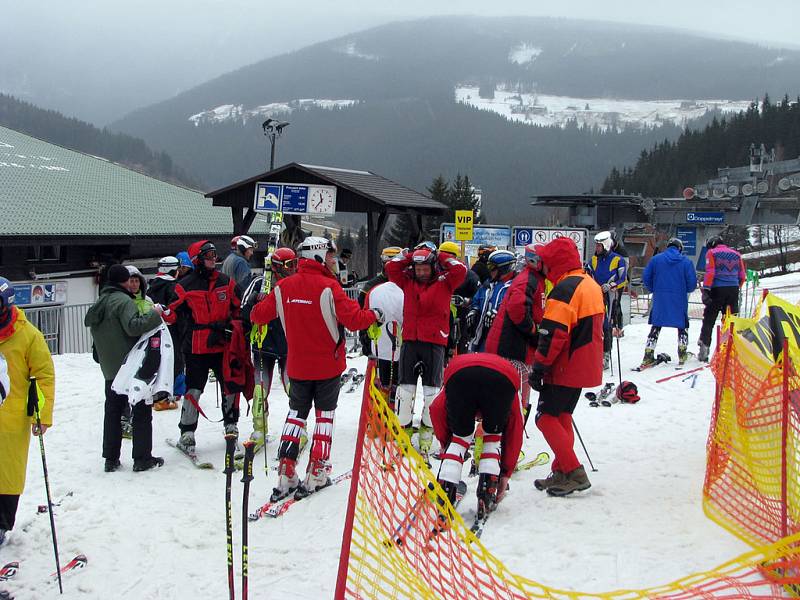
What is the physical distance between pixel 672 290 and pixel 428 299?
5358 millimetres

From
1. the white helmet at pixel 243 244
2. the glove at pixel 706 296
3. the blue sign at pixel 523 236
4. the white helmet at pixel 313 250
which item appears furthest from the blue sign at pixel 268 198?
the glove at pixel 706 296

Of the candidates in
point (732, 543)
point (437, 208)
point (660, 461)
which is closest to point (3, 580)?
point (732, 543)

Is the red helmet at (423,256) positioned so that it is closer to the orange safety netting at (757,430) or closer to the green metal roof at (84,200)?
the orange safety netting at (757,430)

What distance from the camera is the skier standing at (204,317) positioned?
6055 mm

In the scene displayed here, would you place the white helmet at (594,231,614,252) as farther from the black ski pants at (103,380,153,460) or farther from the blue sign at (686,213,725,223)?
the blue sign at (686,213,725,223)

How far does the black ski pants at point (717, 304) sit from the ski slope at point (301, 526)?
354 cm

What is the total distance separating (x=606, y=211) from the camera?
36.4 m

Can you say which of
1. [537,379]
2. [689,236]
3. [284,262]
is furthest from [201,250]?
[689,236]

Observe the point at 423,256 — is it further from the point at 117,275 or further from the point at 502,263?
the point at 117,275

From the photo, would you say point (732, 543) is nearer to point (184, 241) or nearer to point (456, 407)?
point (456, 407)

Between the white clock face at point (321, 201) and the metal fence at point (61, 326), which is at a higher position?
the white clock face at point (321, 201)

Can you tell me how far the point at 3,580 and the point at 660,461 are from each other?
4.89 m

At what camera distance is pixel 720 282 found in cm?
998

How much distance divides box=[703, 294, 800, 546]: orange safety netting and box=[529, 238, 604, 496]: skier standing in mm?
942
